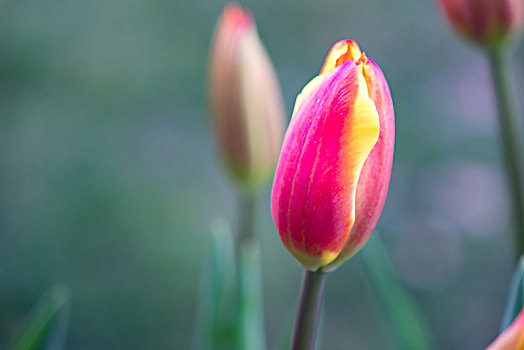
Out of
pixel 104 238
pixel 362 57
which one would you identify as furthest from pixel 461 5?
pixel 104 238

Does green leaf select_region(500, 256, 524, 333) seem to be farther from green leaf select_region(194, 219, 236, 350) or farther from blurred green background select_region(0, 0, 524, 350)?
blurred green background select_region(0, 0, 524, 350)

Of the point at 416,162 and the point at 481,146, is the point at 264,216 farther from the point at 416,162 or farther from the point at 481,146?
the point at 481,146

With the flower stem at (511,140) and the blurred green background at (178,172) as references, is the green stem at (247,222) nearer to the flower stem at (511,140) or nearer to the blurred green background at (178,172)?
the flower stem at (511,140)

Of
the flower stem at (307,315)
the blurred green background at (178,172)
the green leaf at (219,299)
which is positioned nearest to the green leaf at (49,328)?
the green leaf at (219,299)

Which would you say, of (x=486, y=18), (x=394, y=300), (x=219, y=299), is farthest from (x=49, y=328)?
(x=486, y=18)

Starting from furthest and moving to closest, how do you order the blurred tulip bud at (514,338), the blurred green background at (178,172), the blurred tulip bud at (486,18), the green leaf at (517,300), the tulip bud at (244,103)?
the blurred green background at (178,172), the tulip bud at (244,103), the blurred tulip bud at (486,18), the green leaf at (517,300), the blurred tulip bud at (514,338)

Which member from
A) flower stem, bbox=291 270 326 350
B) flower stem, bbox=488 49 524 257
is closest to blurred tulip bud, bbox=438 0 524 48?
flower stem, bbox=488 49 524 257
